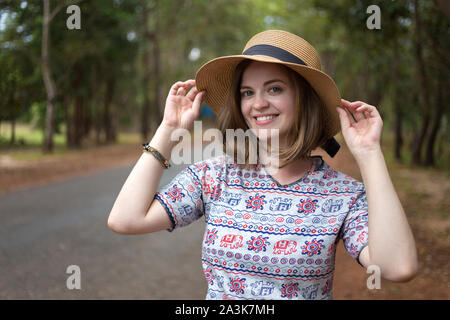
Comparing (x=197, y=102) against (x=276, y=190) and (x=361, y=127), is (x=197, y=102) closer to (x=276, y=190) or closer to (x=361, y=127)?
(x=276, y=190)

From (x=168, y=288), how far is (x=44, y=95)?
1572 centimetres

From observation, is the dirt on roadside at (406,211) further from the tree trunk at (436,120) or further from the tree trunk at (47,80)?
the tree trunk at (47,80)

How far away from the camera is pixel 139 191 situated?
1.93m

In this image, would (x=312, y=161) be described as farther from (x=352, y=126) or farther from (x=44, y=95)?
(x=44, y=95)

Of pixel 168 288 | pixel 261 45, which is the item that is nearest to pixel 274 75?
pixel 261 45

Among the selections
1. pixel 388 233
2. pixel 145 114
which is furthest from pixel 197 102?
pixel 145 114

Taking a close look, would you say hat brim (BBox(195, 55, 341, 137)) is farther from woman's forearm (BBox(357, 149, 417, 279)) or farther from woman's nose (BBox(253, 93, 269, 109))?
woman's forearm (BBox(357, 149, 417, 279))

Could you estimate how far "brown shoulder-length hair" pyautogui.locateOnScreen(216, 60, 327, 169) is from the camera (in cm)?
202

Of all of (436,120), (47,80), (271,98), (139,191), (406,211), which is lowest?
(406,211)

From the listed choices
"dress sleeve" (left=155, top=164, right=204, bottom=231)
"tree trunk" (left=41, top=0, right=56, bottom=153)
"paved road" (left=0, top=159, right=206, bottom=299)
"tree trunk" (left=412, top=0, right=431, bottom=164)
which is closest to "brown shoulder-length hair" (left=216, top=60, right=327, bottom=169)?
"dress sleeve" (left=155, top=164, right=204, bottom=231)

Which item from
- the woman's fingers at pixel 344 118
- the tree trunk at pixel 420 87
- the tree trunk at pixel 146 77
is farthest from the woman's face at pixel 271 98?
the tree trunk at pixel 146 77

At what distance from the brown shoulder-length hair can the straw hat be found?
32mm

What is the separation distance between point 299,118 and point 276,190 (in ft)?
1.14

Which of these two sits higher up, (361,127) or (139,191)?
(361,127)
